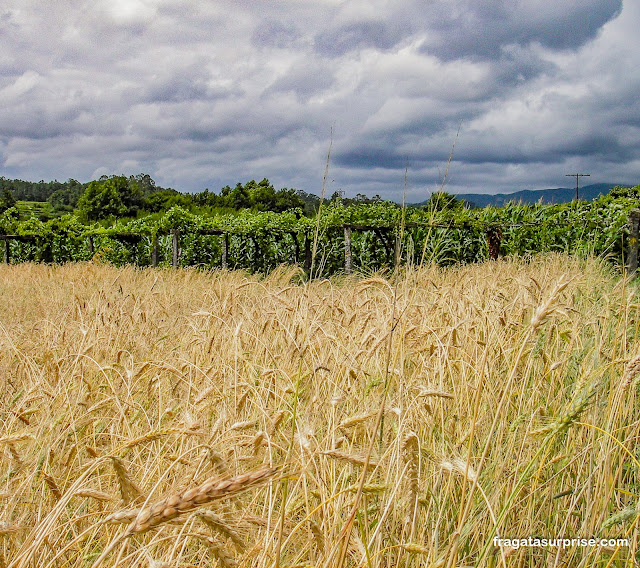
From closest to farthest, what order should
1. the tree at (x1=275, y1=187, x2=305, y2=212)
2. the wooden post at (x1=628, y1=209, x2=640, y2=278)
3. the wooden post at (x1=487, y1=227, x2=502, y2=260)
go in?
the wooden post at (x1=628, y1=209, x2=640, y2=278) < the wooden post at (x1=487, y1=227, x2=502, y2=260) < the tree at (x1=275, y1=187, x2=305, y2=212)

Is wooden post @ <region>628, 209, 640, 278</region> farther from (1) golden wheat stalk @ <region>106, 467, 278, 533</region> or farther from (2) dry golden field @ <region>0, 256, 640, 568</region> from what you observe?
(1) golden wheat stalk @ <region>106, 467, 278, 533</region>

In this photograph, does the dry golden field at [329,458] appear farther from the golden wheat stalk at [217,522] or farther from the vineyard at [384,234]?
the vineyard at [384,234]

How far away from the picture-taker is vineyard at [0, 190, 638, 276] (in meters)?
12.3

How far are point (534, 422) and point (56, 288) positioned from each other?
27.7 ft

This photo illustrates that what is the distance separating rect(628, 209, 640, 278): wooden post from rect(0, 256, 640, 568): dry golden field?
890 centimetres

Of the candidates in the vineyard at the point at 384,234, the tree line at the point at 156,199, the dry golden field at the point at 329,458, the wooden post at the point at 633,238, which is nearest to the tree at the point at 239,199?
the tree line at the point at 156,199

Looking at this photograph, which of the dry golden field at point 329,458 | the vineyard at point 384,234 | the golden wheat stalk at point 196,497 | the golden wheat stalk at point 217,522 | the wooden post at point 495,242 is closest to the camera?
the golden wheat stalk at point 196,497

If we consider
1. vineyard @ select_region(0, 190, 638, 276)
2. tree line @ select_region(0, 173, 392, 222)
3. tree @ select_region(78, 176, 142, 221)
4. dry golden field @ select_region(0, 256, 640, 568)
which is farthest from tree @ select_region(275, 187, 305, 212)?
dry golden field @ select_region(0, 256, 640, 568)

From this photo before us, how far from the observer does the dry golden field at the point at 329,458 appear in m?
1.28

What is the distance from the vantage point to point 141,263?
58.7 feet

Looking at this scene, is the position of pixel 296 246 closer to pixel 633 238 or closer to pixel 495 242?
pixel 495 242

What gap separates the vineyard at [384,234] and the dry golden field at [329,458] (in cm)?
845

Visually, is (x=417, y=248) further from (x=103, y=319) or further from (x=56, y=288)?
(x=103, y=319)

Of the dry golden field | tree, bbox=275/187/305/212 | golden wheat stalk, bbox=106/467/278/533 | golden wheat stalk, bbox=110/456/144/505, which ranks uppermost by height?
tree, bbox=275/187/305/212
